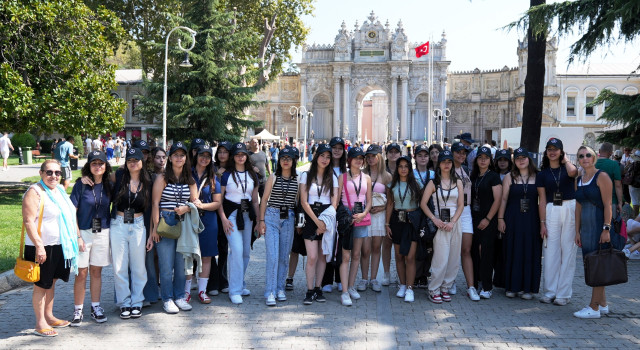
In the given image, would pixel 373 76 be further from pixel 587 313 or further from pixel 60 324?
pixel 60 324

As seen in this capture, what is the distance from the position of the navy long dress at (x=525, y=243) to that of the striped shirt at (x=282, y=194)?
281 centimetres

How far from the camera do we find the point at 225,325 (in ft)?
20.2

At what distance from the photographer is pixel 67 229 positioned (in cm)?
578

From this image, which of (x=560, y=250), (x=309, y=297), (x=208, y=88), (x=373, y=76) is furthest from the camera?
(x=373, y=76)

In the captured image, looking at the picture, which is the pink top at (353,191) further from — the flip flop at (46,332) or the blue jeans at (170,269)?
the flip flop at (46,332)

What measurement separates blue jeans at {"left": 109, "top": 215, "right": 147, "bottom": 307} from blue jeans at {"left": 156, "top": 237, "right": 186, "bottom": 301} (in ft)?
0.70

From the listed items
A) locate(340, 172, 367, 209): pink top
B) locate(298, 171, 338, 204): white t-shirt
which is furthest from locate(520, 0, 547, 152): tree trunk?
locate(298, 171, 338, 204): white t-shirt

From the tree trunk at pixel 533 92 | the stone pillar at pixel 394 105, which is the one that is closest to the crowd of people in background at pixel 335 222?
the tree trunk at pixel 533 92

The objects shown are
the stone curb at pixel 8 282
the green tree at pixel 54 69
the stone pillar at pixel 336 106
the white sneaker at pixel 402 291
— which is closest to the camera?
the white sneaker at pixel 402 291

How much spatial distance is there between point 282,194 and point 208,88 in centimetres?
1839

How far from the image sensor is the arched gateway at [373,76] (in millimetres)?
56875

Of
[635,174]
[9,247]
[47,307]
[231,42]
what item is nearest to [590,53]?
[635,174]

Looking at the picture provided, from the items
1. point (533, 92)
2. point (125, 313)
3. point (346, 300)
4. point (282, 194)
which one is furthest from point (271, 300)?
point (533, 92)

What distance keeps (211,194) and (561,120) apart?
55.5 meters
